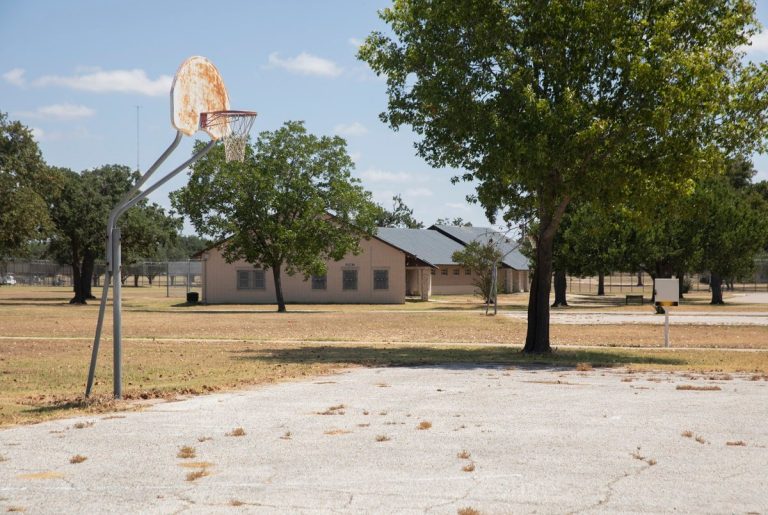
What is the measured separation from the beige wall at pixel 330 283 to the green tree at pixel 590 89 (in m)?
42.7

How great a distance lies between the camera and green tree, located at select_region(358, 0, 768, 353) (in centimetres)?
2042

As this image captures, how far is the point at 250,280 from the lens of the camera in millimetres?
65188

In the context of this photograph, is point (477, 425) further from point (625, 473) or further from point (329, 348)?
point (329, 348)

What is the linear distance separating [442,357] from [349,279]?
143 feet

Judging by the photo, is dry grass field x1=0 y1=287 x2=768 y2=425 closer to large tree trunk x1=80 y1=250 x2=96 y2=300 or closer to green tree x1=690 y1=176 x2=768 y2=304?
large tree trunk x1=80 y1=250 x2=96 y2=300

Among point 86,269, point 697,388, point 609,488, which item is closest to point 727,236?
point 86,269

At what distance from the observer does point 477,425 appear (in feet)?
36.1

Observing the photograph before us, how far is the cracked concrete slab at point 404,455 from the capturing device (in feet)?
24.2

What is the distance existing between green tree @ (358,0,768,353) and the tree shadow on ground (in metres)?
3.80

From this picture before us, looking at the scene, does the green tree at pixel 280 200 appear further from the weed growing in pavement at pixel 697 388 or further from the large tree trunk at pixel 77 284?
the weed growing in pavement at pixel 697 388

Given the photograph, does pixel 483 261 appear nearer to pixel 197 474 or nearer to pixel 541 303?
pixel 541 303

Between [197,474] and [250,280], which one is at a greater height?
[250,280]

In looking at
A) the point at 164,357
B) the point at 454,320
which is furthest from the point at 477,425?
the point at 454,320

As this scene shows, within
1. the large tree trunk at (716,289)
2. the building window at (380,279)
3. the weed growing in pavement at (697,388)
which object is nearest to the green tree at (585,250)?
the large tree trunk at (716,289)
